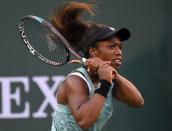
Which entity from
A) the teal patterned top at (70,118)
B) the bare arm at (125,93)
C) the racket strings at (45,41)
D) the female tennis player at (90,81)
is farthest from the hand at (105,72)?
the racket strings at (45,41)

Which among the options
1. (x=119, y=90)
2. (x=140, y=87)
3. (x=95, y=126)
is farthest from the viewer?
(x=140, y=87)

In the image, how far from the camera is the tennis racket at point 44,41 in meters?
4.33

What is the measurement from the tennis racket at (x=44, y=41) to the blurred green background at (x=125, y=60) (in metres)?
0.98

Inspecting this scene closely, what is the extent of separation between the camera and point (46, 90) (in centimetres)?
558

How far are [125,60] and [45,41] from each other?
3.71 ft

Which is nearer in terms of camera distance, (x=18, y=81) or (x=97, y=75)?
(x=97, y=75)

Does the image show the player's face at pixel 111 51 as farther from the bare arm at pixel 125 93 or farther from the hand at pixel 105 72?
the bare arm at pixel 125 93

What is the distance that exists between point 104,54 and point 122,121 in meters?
1.68

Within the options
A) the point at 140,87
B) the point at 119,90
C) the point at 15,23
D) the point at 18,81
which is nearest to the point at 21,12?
the point at 15,23

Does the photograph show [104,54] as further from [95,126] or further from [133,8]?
[133,8]

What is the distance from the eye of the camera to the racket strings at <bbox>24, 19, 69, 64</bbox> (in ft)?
14.4

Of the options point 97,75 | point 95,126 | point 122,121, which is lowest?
point 122,121

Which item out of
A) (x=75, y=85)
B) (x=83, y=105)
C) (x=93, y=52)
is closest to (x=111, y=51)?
(x=93, y=52)

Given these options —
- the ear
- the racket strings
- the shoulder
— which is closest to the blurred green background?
the racket strings
